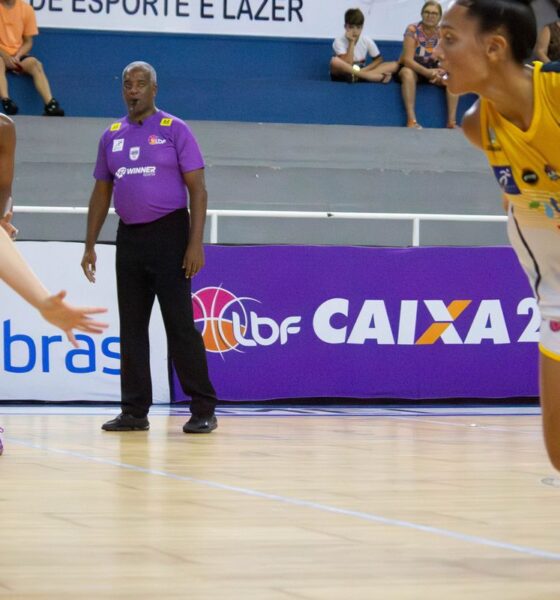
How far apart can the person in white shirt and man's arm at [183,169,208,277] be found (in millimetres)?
7550

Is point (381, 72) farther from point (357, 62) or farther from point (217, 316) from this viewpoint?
point (217, 316)

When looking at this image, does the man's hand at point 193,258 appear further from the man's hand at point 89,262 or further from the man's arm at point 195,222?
the man's hand at point 89,262

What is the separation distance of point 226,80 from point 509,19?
39.2 feet

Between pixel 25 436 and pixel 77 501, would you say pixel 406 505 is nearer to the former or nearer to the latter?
pixel 77 501

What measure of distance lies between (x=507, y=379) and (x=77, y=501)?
6416mm

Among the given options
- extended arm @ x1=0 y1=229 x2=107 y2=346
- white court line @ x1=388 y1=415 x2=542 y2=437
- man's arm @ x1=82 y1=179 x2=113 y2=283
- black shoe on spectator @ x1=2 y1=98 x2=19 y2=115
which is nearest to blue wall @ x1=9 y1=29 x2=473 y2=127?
black shoe on spectator @ x1=2 y1=98 x2=19 y2=115

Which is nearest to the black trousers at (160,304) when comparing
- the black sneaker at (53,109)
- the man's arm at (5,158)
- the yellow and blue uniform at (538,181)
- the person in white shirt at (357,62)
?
the man's arm at (5,158)

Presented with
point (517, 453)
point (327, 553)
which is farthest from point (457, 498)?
point (517, 453)

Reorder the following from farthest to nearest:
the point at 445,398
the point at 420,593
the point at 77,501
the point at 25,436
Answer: the point at 445,398
the point at 25,436
the point at 77,501
the point at 420,593

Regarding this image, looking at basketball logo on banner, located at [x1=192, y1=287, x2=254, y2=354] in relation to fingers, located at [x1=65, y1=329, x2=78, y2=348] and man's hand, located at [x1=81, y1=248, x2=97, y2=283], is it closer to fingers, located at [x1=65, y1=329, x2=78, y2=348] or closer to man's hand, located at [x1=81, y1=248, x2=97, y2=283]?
man's hand, located at [x1=81, y1=248, x2=97, y2=283]

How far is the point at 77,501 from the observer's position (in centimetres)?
521

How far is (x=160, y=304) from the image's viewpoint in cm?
819

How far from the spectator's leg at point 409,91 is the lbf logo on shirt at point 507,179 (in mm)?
11556

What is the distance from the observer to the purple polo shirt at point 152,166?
26.8ft
